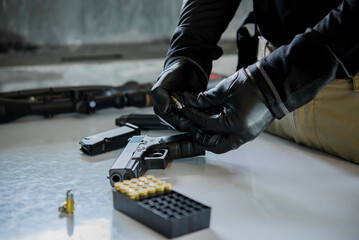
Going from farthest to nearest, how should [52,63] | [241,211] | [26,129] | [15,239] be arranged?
[52,63] < [26,129] < [241,211] < [15,239]

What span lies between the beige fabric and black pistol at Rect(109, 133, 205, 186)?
0.34 metres

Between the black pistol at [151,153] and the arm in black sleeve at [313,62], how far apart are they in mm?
283

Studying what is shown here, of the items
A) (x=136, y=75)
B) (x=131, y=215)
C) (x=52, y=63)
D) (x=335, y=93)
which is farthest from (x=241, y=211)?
(x=52, y=63)

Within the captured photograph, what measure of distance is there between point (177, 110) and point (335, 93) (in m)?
0.45

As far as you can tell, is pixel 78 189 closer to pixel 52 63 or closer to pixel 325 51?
pixel 325 51

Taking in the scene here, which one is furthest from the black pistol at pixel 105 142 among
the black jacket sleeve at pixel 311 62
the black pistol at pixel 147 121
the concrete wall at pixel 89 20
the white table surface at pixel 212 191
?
the concrete wall at pixel 89 20

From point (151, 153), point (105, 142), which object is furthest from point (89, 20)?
point (151, 153)

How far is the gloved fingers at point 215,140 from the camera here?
3.53ft

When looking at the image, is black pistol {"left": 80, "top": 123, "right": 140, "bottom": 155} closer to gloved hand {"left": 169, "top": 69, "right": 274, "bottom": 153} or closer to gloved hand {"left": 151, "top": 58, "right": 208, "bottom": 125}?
gloved hand {"left": 151, "top": 58, "right": 208, "bottom": 125}

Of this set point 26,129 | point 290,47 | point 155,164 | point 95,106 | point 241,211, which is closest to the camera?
point 241,211

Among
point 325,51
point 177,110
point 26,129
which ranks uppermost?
point 325,51

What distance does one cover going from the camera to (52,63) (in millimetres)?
2443

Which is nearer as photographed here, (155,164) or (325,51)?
(325,51)

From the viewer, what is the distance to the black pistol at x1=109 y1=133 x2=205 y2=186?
1018 mm
